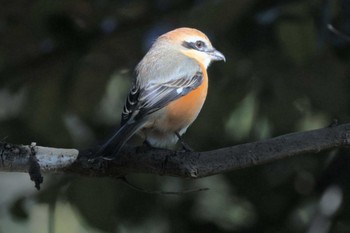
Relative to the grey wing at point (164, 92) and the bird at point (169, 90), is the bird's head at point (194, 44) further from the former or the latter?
the grey wing at point (164, 92)

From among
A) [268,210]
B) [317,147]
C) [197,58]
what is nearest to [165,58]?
[197,58]

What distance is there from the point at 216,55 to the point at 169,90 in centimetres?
59

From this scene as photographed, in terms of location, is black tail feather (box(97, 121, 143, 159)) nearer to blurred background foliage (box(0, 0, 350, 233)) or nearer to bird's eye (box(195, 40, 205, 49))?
blurred background foliage (box(0, 0, 350, 233))

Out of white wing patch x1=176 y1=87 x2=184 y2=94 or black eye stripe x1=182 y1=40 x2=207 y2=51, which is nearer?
white wing patch x1=176 y1=87 x2=184 y2=94

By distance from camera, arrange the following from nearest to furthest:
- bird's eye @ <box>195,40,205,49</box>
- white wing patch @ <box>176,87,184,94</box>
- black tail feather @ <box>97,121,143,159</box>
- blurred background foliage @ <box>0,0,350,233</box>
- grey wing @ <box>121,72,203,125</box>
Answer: black tail feather @ <box>97,121,143,159</box> → grey wing @ <box>121,72,203,125</box> → white wing patch @ <box>176,87,184,94</box> → blurred background foliage @ <box>0,0,350,233</box> → bird's eye @ <box>195,40,205,49</box>

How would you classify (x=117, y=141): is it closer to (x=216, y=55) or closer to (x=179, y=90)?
(x=179, y=90)

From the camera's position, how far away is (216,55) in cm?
538

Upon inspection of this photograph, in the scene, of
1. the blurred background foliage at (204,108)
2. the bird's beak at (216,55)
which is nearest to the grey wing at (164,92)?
the bird's beak at (216,55)

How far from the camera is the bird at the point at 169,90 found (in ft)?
15.3

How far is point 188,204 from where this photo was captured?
18.8ft

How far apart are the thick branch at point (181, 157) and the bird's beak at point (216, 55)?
1.31 meters

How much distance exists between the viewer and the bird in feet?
15.3

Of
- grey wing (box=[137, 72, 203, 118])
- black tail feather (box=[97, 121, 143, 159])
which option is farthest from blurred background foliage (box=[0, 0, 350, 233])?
black tail feather (box=[97, 121, 143, 159])

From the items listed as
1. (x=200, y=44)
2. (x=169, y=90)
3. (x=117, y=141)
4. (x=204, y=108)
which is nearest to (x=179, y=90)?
(x=169, y=90)
